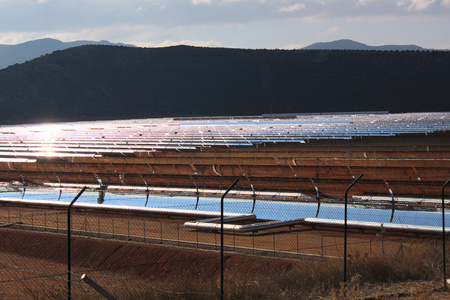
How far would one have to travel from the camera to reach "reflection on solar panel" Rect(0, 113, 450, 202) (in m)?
27.0

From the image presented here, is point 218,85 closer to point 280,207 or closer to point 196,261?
point 280,207

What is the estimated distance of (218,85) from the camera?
141875mm

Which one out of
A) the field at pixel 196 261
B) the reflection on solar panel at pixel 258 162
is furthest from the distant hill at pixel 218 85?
the field at pixel 196 261

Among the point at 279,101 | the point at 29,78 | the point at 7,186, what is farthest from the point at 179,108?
the point at 7,186

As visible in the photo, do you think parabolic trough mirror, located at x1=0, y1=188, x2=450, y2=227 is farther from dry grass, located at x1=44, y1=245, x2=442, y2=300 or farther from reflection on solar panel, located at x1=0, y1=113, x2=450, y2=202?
dry grass, located at x1=44, y1=245, x2=442, y2=300

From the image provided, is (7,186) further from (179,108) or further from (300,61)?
(300,61)

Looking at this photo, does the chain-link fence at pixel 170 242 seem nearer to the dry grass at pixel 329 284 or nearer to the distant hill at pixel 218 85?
the dry grass at pixel 329 284

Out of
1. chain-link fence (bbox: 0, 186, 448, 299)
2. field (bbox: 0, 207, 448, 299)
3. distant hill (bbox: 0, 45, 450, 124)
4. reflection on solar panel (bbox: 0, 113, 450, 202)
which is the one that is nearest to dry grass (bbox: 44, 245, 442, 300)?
field (bbox: 0, 207, 448, 299)

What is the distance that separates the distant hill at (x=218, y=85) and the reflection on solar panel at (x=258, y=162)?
78225mm

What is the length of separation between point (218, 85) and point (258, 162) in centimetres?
10864

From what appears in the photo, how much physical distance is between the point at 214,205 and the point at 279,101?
114595mm

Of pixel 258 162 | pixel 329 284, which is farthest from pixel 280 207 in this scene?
pixel 258 162

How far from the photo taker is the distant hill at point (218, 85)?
131 meters

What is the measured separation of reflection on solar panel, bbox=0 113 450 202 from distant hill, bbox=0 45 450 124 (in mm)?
78225
